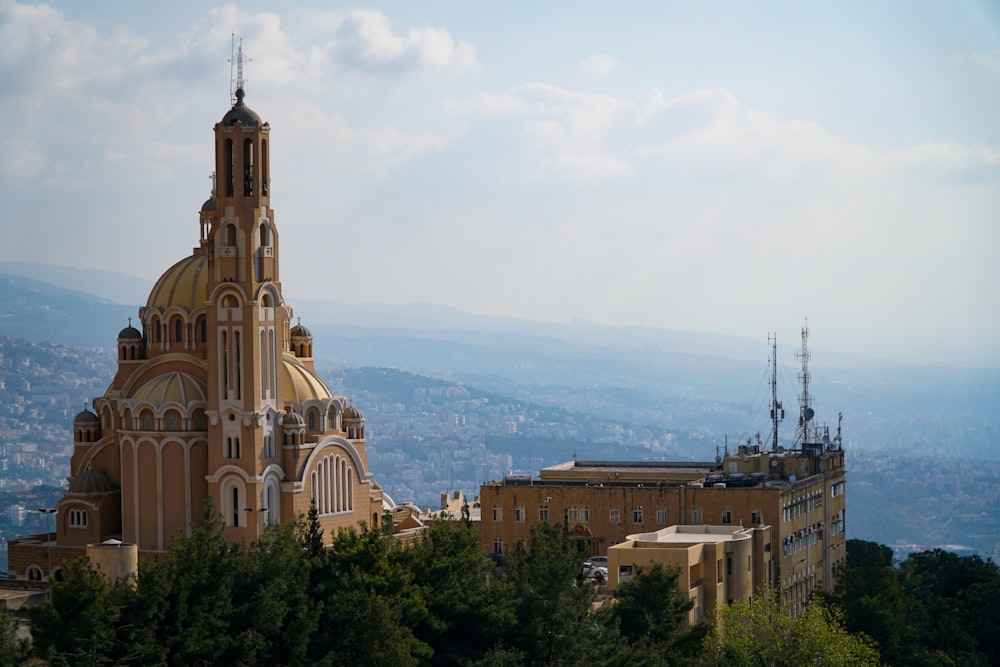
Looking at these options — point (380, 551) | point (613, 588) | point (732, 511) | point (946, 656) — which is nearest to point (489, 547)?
point (732, 511)

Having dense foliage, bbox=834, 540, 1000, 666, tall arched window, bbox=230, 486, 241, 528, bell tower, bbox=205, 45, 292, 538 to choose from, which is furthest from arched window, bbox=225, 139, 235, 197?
dense foliage, bbox=834, 540, 1000, 666

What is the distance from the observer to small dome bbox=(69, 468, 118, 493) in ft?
253

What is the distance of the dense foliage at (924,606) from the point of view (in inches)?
3091

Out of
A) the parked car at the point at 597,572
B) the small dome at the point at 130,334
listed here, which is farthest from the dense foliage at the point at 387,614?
the small dome at the point at 130,334

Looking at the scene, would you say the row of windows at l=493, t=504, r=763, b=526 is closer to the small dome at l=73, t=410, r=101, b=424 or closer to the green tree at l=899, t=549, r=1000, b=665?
the green tree at l=899, t=549, r=1000, b=665

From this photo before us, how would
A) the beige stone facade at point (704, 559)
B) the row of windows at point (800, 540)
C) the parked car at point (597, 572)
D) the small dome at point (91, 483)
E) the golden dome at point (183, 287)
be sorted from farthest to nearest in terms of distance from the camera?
1. the row of windows at point (800, 540)
2. the golden dome at point (183, 287)
3. the small dome at point (91, 483)
4. the parked car at point (597, 572)
5. the beige stone facade at point (704, 559)

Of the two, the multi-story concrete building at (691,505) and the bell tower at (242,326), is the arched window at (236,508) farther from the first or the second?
the multi-story concrete building at (691,505)

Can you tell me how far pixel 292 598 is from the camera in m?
52.0

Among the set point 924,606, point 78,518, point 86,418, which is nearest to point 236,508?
point 78,518

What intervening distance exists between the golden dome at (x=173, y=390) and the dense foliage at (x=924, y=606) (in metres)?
31.9

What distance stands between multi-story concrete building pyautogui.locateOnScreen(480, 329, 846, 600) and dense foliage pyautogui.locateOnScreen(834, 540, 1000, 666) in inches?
119

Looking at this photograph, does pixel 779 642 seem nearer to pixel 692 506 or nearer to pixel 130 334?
pixel 692 506

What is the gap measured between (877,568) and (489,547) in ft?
70.9

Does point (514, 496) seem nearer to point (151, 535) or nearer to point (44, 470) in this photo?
point (151, 535)
